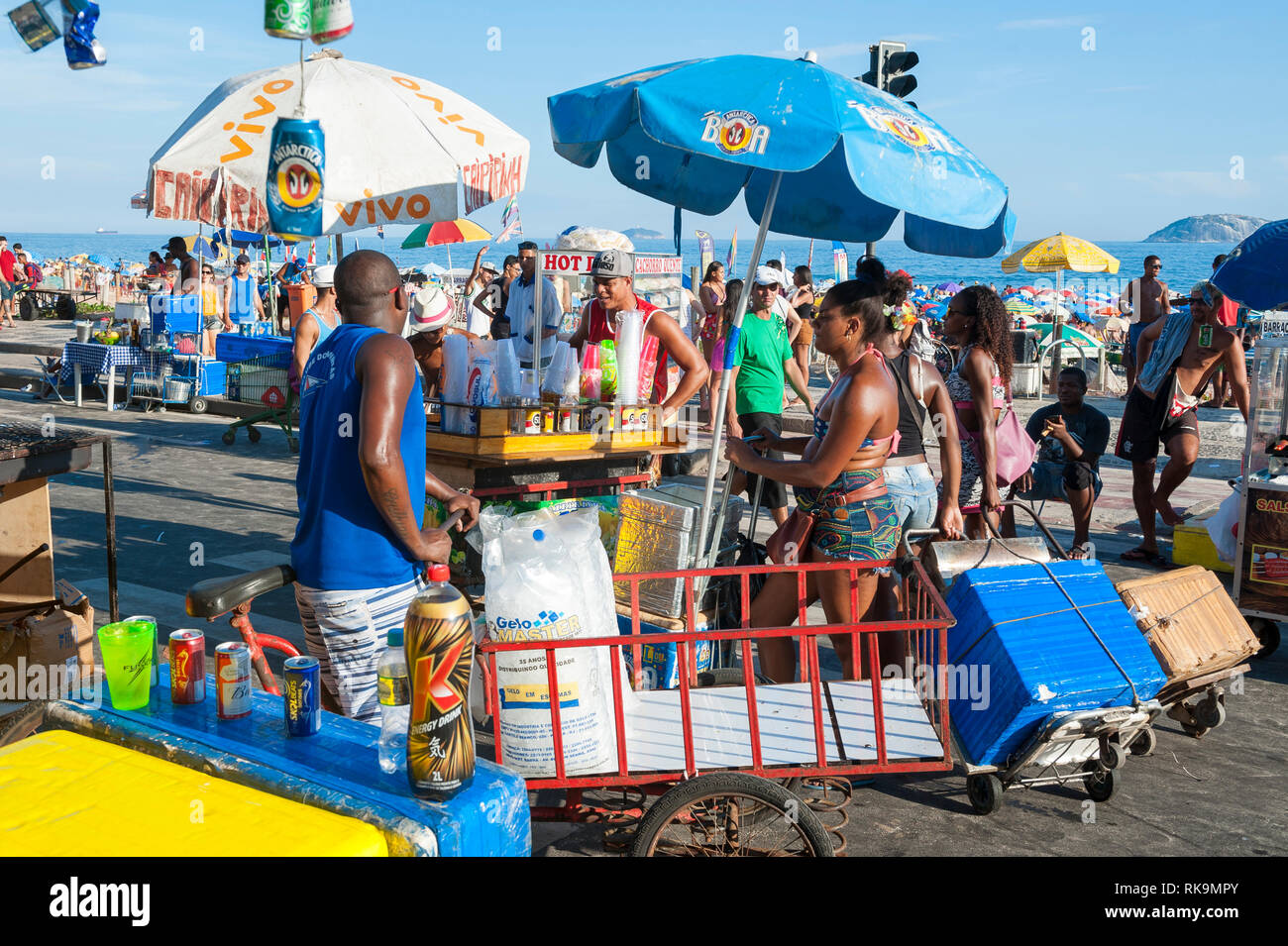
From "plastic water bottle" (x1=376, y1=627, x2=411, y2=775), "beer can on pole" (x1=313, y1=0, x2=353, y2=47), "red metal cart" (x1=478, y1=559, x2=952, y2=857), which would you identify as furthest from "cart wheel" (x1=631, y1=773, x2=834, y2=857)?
"beer can on pole" (x1=313, y1=0, x2=353, y2=47)

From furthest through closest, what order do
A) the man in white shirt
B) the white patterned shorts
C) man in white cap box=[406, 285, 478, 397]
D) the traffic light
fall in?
the traffic light → the man in white shirt → man in white cap box=[406, 285, 478, 397] → the white patterned shorts

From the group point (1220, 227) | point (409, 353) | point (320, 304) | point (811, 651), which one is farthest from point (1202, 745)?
point (1220, 227)

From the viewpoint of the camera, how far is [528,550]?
3.31m

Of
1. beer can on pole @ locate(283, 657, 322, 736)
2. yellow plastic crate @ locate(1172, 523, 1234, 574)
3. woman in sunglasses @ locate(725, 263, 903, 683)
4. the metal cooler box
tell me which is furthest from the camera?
yellow plastic crate @ locate(1172, 523, 1234, 574)

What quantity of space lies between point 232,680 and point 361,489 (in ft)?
3.24

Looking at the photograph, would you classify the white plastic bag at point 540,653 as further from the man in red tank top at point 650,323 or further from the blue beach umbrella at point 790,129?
the man in red tank top at point 650,323

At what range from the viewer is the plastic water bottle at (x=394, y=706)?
7.48ft

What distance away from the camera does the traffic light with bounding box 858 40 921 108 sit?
36.4 feet

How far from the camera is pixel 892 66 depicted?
36.9 feet

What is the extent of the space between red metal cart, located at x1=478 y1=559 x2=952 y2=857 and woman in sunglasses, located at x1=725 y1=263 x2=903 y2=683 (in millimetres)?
552

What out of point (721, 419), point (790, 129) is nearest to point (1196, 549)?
point (721, 419)

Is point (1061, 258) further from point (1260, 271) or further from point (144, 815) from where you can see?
point (144, 815)

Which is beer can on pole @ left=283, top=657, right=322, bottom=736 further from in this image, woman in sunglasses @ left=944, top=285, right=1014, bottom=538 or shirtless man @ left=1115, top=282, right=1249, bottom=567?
shirtless man @ left=1115, top=282, right=1249, bottom=567

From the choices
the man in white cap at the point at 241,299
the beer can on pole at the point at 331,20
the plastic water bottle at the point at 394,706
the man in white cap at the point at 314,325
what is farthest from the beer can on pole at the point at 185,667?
the man in white cap at the point at 241,299
